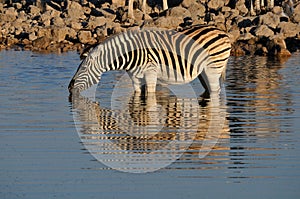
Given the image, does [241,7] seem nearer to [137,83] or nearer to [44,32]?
[44,32]

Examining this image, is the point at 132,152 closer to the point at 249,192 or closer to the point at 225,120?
the point at 249,192

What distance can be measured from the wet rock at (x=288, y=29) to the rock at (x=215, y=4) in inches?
483

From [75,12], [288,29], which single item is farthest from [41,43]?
[75,12]

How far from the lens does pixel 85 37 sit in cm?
3525

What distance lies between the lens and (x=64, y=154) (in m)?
10.2

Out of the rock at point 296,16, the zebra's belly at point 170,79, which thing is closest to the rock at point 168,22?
the rock at point 296,16

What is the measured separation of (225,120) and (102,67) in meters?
3.88

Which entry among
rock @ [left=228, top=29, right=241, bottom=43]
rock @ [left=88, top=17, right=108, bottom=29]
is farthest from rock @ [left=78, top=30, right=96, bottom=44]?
rock @ [left=228, top=29, right=241, bottom=43]

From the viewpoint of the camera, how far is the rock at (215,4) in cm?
4622

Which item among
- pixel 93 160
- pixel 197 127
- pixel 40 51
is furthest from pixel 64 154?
A: pixel 40 51

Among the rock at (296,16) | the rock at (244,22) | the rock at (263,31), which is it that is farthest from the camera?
the rock at (296,16)

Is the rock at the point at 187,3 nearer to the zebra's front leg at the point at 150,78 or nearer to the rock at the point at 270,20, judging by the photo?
the rock at the point at 270,20

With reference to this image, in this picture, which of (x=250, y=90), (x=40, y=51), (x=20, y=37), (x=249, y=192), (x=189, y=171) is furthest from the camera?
(x=20, y=37)

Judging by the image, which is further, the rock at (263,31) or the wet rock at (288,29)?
the wet rock at (288,29)
